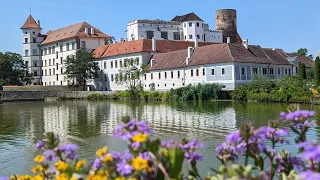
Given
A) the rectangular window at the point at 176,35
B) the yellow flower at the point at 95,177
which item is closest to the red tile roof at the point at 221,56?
the rectangular window at the point at 176,35

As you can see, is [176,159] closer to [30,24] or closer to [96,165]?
[96,165]

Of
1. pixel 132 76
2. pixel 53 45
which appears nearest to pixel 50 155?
pixel 132 76

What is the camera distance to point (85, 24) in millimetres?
85812

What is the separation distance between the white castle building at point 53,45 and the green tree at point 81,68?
13.6ft

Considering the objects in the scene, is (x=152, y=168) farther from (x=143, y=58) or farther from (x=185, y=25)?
(x=185, y=25)

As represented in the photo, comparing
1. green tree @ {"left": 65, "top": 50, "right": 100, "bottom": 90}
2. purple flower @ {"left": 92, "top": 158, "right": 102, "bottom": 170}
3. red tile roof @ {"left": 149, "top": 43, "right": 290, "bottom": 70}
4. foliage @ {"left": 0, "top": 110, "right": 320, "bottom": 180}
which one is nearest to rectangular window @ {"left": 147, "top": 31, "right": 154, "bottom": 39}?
green tree @ {"left": 65, "top": 50, "right": 100, "bottom": 90}

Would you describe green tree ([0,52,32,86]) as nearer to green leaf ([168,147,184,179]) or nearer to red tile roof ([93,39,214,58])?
red tile roof ([93,39,214,58])

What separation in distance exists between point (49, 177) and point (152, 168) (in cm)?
112

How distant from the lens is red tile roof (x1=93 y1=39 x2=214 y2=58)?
6888 cm

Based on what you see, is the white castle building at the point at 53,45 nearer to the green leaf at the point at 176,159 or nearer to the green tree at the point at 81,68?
the green tree at the point at 81,68

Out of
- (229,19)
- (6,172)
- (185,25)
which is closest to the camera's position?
(6,172)

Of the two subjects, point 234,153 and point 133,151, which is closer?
point 133,151

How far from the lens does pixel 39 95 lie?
71875 millimetres

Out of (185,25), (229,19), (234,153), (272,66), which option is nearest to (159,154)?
(234,153)
